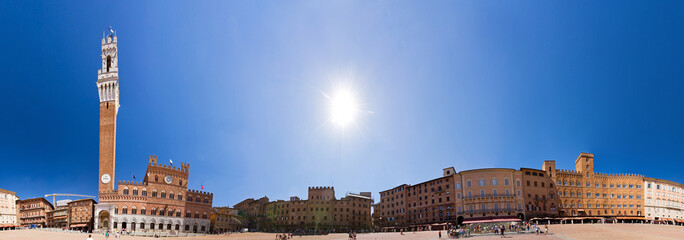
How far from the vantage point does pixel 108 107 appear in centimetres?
9219

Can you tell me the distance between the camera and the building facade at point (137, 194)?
82.5 m

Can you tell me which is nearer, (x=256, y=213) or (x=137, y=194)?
(x=137, y=194)

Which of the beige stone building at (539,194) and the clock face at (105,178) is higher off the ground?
the clock face at (105,178)

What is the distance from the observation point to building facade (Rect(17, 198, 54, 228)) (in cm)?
11275

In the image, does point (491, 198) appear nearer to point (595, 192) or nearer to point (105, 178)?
point (595, 192)

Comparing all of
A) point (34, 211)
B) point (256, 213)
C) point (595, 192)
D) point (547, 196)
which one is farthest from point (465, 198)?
point (34, 211)

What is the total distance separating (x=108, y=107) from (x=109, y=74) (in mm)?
7559

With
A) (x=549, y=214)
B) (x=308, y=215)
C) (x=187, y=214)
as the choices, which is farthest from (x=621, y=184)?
(x=187, y=214)

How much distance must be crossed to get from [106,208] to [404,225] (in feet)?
209

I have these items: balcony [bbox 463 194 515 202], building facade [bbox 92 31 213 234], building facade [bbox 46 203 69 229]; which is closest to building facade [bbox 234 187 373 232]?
building facade [bbox 92 31 213 234]

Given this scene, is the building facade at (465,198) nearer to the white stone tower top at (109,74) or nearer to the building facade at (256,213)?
the building facade at (256,213)

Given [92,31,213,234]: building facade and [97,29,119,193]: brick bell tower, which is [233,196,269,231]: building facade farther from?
[97,29,119,193]: brick bell tower

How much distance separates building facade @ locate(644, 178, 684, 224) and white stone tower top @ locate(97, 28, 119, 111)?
374 ft

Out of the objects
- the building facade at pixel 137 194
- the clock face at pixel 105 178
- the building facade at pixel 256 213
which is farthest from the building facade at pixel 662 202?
the clock face at pixel 105 178
